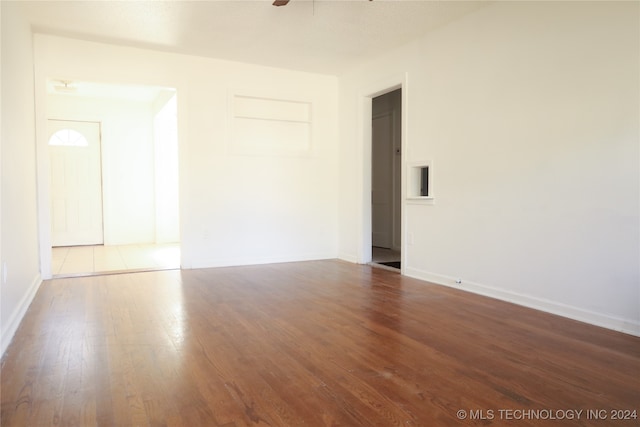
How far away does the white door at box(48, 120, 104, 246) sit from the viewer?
725 centimetres

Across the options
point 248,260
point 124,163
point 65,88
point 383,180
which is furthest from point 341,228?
point 65,88

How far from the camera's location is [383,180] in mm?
7020

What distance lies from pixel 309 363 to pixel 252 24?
3.22 meters

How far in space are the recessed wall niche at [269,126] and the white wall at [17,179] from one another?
213 centimetres

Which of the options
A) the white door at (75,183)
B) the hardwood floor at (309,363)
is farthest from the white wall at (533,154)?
the white door at (75,183)

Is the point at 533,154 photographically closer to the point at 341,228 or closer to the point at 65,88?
the point at 341,228

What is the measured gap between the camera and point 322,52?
15.8ft

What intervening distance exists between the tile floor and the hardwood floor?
59.0 inches

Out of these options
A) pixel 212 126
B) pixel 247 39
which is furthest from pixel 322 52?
pixel 212 126

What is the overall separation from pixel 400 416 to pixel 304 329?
116cm

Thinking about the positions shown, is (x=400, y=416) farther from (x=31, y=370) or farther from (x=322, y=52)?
(x=322, y=52)

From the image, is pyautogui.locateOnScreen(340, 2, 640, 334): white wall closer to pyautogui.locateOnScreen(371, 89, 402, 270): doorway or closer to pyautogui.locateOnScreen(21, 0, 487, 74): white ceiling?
pyautogui.locateOnScreen(21, 0, 487, 74): white ceiling

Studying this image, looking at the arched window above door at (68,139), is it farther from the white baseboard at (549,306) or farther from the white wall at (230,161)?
the white baseboard at (549,306)

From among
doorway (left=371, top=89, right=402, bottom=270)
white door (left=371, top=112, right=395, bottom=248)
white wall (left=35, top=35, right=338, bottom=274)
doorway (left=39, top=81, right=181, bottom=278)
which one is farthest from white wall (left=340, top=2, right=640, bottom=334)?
doorway (left=39, top=81, right=181, bottom=278)
